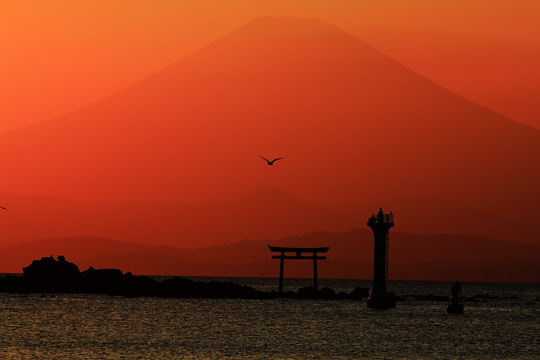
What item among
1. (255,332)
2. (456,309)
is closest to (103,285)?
(456,309)

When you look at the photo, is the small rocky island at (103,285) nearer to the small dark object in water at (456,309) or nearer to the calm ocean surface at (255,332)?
the calm ocean surface at (255,332)

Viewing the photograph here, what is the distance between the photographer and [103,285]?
172 metres

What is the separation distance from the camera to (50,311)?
115688 mm

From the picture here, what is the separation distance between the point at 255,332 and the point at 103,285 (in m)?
90.0

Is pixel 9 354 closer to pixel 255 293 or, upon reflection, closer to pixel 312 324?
pixel 312 324

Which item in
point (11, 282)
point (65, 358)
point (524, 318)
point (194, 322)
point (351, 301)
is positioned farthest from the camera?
point (11, 282)

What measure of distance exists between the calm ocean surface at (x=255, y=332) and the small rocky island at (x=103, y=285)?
26.3 meters

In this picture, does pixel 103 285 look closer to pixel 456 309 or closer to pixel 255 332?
pixel 456 309

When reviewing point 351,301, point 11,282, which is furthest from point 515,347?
point 11,282

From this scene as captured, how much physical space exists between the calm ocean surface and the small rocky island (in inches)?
1036

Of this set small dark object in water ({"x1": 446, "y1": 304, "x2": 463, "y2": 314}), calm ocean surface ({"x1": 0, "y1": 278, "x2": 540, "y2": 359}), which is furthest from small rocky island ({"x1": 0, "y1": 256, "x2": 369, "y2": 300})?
small dark object in water ({"x1": 446, "y1": 304, "x2": 463, "y2": 314})

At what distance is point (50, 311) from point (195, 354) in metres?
53.3

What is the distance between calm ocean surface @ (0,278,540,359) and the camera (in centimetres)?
6969

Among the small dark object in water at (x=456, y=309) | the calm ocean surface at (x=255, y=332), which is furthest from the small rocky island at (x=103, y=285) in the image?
the small dark object in water at (x=456, y=309)
